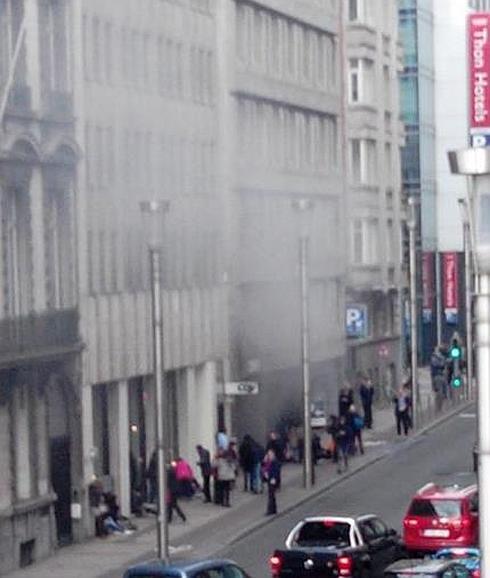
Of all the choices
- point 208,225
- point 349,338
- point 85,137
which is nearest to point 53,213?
point 85,137

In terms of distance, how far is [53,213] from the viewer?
174 feet

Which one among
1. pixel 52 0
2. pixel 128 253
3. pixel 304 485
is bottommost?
pixel 304 485

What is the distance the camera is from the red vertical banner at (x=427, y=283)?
116m

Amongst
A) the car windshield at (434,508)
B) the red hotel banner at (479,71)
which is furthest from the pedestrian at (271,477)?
the red hotel banner at (479,71)

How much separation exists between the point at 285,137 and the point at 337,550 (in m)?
34.5

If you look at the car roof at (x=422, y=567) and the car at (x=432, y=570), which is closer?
the car at (x=432, y=570)

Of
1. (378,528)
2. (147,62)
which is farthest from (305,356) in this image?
(378,528)

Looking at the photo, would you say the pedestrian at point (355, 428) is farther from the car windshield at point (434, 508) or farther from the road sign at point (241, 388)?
the car windshield at point (434, 508)

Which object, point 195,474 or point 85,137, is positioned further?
point 195,474

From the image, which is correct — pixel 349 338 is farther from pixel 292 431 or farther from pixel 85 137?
pixel 85 137

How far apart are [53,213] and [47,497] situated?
6.01 meters

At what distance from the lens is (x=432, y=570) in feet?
123

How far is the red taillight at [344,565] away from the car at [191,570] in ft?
17.2

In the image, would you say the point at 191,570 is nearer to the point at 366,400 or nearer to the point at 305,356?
the point at 305,356
